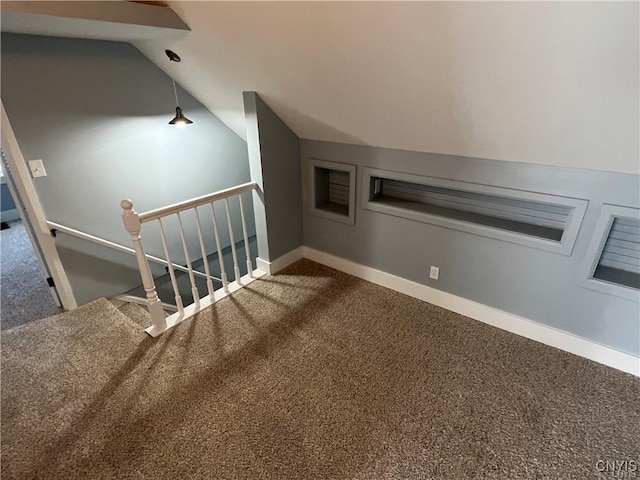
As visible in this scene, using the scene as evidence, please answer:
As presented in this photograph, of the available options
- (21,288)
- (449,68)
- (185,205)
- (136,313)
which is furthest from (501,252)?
(21,288)

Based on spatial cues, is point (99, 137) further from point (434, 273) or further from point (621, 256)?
point (621, 256)

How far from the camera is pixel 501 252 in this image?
2.30 metres

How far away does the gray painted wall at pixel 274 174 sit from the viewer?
2.67 m

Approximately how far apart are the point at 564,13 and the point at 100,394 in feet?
9.20

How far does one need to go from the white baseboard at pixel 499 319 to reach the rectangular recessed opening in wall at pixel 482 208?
22.2 inches

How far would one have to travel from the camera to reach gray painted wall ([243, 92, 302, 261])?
2674 millimetres

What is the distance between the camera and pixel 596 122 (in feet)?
5.11

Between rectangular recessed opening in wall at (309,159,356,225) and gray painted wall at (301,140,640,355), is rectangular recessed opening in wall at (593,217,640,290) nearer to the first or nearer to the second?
gray painted wall at (301,140,640,355)

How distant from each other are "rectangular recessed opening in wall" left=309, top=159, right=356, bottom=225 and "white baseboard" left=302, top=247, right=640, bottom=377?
0.43m

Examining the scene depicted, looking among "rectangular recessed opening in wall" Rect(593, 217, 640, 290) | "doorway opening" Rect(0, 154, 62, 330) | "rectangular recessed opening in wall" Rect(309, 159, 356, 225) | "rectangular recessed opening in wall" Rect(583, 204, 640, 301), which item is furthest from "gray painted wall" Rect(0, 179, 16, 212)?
"rectangular recessed opening in wall" Rect(593, 217, 640, 290)

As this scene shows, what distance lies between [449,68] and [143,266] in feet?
6.95

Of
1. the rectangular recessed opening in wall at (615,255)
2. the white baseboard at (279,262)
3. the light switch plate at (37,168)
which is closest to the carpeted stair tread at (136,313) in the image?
the white baseboard at (279,262)

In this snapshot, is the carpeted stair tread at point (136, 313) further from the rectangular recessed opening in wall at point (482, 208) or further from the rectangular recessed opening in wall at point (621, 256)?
the rectangular recessed opening in wall at point (621, 256)

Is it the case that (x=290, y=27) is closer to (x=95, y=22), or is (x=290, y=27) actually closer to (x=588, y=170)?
(x=95, y=22)
